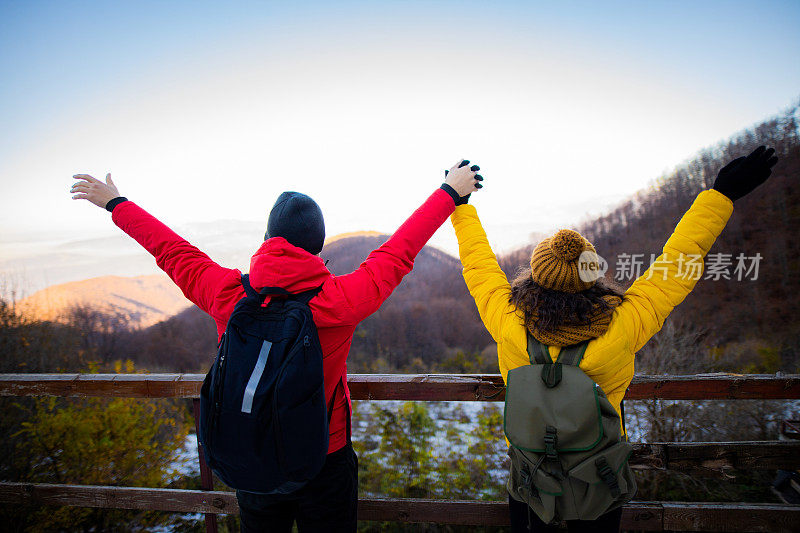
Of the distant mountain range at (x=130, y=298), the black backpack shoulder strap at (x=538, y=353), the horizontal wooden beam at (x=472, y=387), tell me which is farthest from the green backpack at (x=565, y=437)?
the distant mountain range at (x=130, y=298)

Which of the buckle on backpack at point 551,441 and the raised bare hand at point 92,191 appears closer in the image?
the buckle on backpack at point 551,441

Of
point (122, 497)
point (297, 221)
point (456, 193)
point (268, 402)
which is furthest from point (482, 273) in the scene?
point (122, 497)

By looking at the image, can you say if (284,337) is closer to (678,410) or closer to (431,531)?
(431,531)

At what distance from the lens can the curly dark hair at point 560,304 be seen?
5.11ft

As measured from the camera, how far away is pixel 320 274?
61.7 inches

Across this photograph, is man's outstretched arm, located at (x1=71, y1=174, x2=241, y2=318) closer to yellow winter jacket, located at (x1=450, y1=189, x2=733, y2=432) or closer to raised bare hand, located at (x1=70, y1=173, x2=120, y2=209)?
raised bare hand, located at (x1=70, y1=173, x2=120, y2=209)

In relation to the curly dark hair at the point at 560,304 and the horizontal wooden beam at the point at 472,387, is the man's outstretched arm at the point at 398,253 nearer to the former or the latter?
the curly dark hair at the point at 560,304

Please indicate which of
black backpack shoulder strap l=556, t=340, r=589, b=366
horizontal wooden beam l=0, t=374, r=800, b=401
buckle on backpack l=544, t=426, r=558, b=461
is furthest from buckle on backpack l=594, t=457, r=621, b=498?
horizontal wooden beam l=0, t=374, r=800, b=401

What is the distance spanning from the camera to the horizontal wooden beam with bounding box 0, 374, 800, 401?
2225 mm

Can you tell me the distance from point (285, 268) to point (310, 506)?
41.3 inches

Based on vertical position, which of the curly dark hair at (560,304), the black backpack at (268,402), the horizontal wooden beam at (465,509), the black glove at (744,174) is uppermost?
the black glove at (744,174)

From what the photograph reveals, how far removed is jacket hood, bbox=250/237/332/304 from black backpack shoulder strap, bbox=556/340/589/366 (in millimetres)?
1031

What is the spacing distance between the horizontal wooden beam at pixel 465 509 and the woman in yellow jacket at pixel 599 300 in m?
0.63

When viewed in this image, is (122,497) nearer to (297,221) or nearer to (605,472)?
(297,221)
